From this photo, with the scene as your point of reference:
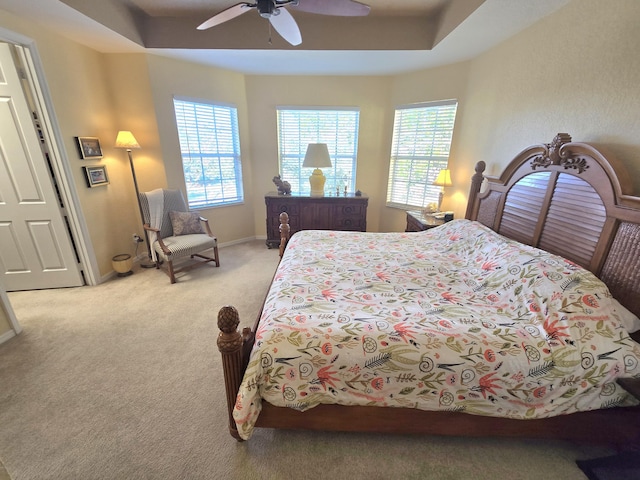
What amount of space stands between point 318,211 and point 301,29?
2.16 metres

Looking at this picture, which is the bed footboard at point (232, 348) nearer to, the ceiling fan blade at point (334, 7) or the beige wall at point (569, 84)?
the ceiling fan blade at point (334, 7)

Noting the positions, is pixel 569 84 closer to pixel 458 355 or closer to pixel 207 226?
pixel 458 355

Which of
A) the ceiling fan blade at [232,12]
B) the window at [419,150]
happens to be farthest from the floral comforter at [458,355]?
the window at [419,150]

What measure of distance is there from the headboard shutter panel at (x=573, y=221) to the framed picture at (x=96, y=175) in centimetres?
422

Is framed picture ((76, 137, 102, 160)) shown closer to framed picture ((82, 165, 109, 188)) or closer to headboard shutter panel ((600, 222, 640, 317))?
framed picture ((82, 165, 109, 188))

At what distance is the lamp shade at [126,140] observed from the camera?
3.01m

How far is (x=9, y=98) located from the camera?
230 cm

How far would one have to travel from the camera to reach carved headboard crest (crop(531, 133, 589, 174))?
5.20ft

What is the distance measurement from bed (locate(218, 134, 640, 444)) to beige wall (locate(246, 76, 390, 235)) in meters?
2.79

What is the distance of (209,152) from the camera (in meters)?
3.82

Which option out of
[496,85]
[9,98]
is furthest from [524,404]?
[9,98]

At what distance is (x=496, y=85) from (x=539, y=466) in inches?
120

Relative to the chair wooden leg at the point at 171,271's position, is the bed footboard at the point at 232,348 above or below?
above

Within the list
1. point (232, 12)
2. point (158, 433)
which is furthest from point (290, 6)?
point (158, 433)
